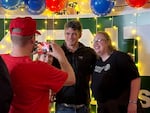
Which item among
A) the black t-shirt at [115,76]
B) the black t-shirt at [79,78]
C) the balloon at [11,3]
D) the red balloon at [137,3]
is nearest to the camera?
the black t-shirt at [115,76]

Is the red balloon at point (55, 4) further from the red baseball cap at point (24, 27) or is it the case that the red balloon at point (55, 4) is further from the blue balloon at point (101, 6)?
the red baseball cap at point (24, 27)

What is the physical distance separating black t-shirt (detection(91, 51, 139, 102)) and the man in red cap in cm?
108

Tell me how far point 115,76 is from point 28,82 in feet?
4.03

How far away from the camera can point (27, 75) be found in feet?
5.54

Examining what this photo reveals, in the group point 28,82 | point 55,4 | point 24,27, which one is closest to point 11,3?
point 55,4

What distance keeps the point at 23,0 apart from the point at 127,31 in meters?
1.21

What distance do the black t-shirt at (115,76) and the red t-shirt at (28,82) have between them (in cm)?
113

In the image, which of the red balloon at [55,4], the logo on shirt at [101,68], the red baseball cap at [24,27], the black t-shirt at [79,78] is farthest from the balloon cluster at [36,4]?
the red baseball cap at [24,27]

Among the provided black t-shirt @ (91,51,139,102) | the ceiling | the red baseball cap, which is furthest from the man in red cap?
the ceiling

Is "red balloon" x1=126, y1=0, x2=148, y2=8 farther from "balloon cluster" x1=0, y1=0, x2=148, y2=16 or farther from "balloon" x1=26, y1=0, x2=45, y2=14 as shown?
"balloon" x1=26, y1=0, x2=45, y2=14

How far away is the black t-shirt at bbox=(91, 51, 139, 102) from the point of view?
274cm

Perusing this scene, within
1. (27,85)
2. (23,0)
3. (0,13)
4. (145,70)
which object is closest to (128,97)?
(145,70)

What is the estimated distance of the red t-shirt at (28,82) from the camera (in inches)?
66.4

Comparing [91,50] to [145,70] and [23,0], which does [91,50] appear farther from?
[23,0]
